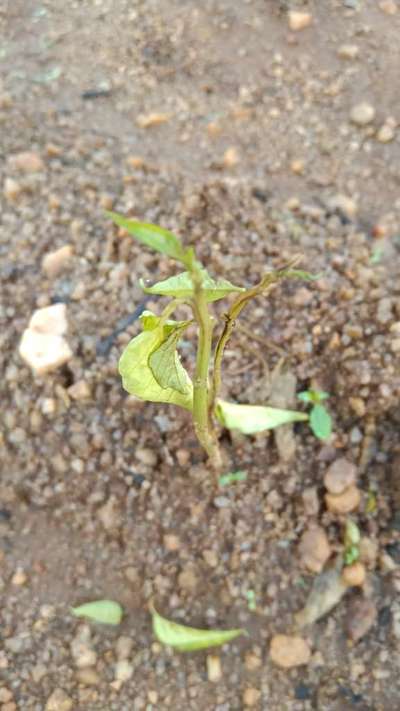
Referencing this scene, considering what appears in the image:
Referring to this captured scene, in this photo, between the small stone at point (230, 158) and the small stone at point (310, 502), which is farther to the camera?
the small stone at point (230, 158)

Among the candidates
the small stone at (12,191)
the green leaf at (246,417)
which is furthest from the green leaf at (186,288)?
the small stone at (12,191)

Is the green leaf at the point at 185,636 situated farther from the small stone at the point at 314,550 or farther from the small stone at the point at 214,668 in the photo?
the small stone at the point at 314,550

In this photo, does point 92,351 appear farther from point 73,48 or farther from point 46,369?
point 73,48

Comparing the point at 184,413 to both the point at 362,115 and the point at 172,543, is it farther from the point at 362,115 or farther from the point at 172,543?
the point at 362,115

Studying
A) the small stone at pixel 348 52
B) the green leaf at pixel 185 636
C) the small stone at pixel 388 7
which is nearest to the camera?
the green leaf at pixel 185 636

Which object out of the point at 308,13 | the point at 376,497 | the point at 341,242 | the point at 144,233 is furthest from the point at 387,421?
the point at 308,13

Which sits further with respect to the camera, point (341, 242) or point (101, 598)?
point (341, 242)

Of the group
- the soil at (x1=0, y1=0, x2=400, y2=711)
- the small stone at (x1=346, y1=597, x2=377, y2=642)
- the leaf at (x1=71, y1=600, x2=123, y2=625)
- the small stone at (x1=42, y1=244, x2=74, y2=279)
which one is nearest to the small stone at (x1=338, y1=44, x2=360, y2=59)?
the soil at (x1=0, y1=0, x2=400, y2=711)

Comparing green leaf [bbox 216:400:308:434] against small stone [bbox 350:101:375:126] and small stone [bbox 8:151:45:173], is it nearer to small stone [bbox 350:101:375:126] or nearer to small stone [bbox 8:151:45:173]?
small stone [bbox 8:151:45:173]
